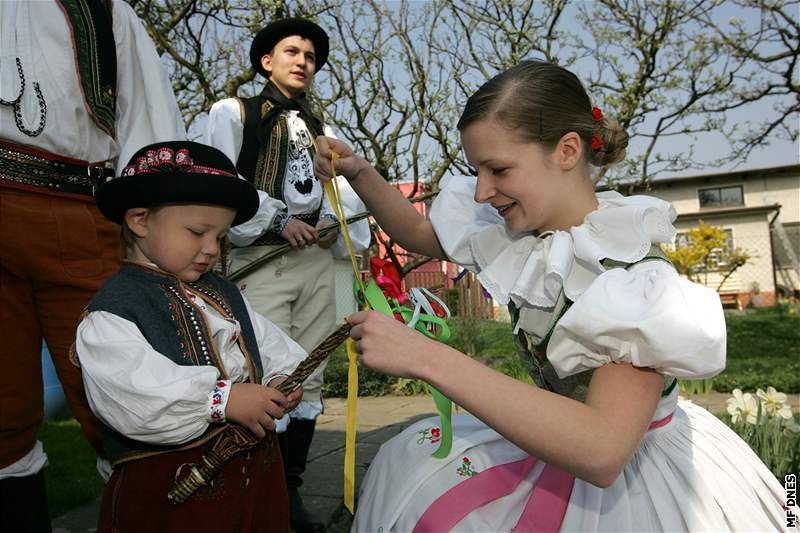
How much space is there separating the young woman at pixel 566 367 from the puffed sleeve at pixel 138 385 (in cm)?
46

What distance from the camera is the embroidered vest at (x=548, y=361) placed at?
1587 millimetres

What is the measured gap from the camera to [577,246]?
5.32 feet

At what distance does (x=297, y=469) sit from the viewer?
116 inches

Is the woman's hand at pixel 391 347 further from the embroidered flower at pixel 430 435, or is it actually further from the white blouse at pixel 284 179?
the white blouse at pixel 284 179

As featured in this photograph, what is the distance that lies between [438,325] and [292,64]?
195 cm

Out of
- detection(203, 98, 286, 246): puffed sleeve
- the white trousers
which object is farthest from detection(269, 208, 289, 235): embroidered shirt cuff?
the white trousers

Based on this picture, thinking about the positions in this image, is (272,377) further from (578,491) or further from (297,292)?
(297,292)

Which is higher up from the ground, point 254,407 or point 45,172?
point 45,172

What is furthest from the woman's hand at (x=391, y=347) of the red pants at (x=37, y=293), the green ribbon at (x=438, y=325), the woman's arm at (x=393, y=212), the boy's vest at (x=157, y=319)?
the red pants at (x=37, y=293)

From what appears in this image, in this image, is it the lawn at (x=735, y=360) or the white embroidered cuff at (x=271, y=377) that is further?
the lawn at (x=735, y=360)

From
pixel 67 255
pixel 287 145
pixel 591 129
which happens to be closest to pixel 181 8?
pixel 287 145

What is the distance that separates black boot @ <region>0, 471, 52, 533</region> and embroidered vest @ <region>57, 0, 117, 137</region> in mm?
1093

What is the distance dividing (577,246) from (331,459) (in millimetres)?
2638

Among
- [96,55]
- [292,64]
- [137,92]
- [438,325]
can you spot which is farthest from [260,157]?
[438,325]
